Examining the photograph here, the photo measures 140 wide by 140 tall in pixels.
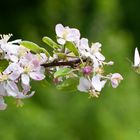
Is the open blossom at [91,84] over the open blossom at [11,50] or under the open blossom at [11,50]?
under

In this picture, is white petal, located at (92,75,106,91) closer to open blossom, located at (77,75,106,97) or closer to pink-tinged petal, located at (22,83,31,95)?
open blossom, located at (77,75,106,97)

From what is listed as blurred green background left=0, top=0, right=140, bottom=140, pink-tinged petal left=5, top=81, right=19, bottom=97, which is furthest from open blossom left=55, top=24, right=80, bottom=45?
blurred green background left=0, top=0, right=140, bottom=140

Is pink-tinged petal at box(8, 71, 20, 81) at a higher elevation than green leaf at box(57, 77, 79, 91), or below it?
higher

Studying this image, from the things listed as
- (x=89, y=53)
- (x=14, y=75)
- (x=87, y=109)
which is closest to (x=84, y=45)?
(x=89, y=53)

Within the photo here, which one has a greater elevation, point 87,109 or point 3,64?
point 3,64

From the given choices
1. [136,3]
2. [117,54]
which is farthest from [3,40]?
[136,3]

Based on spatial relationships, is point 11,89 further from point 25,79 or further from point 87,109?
point 87,109

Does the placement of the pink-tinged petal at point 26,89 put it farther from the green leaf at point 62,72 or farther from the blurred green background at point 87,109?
the blurred green background at point 87,109

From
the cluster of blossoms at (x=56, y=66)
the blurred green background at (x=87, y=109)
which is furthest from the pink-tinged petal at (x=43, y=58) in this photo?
the blurred green background at (x=87, y=109)
